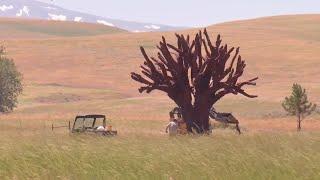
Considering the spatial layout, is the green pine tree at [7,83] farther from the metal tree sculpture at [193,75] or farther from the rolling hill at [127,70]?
the metal tree sculpture at [193,75]

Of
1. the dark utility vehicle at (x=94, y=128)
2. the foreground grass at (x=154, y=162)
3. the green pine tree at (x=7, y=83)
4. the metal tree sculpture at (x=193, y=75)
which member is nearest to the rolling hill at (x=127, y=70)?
the green pine tree at (x=7, y=83)

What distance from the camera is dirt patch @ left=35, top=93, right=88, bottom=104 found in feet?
246

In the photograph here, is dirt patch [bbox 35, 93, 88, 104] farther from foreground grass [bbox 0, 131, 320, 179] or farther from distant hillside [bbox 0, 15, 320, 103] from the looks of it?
foreground grass [bbox 0, 131, 320, 179]

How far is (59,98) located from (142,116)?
92.2ft

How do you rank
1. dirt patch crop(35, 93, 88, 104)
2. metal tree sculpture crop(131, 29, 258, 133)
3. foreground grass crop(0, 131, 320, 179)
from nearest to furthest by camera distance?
foreground grass crop(0, 131, 320, 179) < metal tree sculpture crop(131, 29, 258, 133) < dirt patch crop(35, 93, 88, 104)

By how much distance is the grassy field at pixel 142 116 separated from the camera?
6.41 meters

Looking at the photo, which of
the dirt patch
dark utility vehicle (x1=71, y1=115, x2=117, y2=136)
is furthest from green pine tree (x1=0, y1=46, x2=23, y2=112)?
dark utility vehicle (x1=71, y1=115, x2=117, y2=136)

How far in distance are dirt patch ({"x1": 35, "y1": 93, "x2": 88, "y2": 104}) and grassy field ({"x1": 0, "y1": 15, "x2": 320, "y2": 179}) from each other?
126 millimetres

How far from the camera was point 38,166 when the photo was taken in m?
6.35

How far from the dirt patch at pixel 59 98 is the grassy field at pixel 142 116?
0.41ft

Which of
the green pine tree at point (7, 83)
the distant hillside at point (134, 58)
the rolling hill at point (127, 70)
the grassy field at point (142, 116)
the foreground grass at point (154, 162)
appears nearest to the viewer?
the foreground grass at point (154, 162)

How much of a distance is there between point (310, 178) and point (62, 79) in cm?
8992

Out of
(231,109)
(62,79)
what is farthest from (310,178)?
(62,79)

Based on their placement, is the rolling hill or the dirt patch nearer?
the rolling hill
